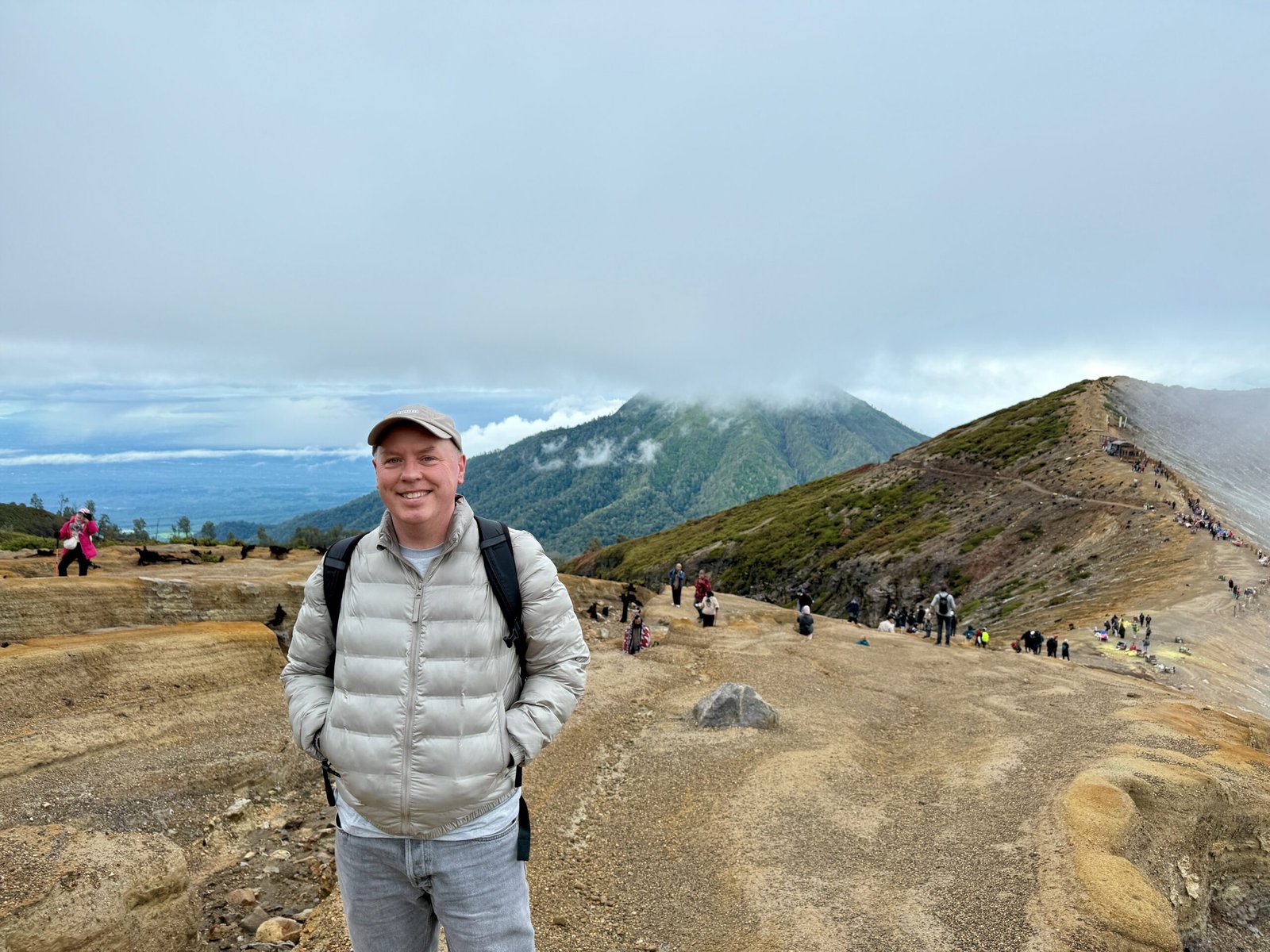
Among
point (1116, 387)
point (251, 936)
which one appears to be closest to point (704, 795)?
point (251, 936)

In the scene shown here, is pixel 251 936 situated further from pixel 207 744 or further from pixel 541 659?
pixel 541 659

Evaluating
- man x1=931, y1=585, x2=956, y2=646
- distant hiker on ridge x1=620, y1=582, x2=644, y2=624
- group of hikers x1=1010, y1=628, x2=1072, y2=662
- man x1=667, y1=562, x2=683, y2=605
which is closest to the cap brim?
distant hiker on ridge x1=620, y1=582, x2=644, y2=624

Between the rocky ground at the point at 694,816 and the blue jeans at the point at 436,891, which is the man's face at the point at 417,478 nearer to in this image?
the blue jeans at the point at 436,891

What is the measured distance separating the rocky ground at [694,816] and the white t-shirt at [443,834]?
4.49 m

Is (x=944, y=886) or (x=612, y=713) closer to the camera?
(x=944, y=886)

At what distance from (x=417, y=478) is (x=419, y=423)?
0.99 feet

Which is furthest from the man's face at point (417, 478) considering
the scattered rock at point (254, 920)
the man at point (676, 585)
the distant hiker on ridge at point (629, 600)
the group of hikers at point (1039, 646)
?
the group of hikers at point (1039, 646)

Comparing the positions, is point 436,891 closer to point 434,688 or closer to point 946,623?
point 434,688

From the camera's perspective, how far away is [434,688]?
13.0 ft

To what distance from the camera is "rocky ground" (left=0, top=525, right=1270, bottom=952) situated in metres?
8.27

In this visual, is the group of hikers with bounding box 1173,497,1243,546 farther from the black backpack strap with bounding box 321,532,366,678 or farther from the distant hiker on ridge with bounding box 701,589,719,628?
the black backpack strap with bounding box 321,532,366,678

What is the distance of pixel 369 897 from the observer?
4.21 metres

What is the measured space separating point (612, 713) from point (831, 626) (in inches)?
696

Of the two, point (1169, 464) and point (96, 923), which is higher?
point (1169, 464)
